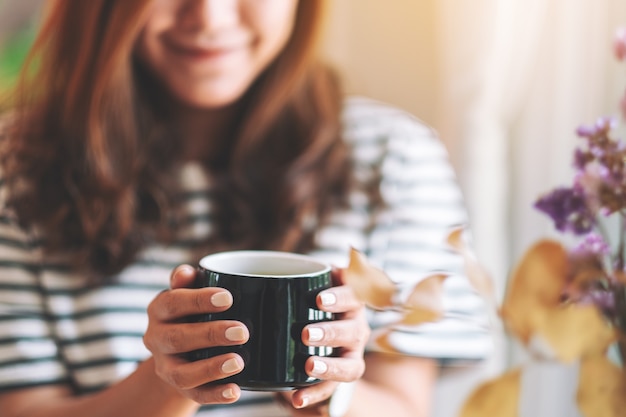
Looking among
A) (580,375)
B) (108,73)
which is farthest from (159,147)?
(580,375)

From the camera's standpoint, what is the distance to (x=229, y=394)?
49 centimetres

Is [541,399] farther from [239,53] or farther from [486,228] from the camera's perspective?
[239,53]

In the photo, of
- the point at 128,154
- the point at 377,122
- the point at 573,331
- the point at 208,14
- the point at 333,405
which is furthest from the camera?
the point at 377,122

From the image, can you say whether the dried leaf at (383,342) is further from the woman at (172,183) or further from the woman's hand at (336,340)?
the woman at (172,183)

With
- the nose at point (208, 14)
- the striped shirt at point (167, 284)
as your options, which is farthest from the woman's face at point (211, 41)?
the striped shirt at point (167, 284)

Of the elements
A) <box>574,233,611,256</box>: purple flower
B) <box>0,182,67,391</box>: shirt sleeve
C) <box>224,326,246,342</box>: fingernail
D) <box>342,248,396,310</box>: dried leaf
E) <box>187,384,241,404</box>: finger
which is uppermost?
<box>574,233,611,256</box>: purple flower

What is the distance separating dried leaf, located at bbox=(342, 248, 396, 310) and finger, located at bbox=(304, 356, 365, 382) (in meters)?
0.12

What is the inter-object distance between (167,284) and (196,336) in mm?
480

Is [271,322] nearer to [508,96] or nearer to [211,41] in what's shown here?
[211,41]

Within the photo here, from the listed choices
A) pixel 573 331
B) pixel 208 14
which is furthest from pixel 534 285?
pixel 208 14

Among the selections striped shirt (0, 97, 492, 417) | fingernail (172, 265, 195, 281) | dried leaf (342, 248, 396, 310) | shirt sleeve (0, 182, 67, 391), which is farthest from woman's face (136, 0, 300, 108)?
dried leaf (342, 248, 396, 310)

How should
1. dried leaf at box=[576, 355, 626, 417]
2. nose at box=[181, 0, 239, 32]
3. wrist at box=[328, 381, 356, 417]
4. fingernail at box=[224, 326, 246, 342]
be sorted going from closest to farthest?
dried leaf at box=[576, 355, 626, 417]
fingernail at box=[224, 326, 246, 342]
wrist at box=[328, 381, 356, 417]
nose at box=[181, 0, 239, 32]

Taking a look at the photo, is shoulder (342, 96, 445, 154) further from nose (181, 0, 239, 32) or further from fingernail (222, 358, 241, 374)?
fingernail (222, 358, 241, 374)

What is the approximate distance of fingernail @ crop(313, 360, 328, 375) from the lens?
50 centimetres
